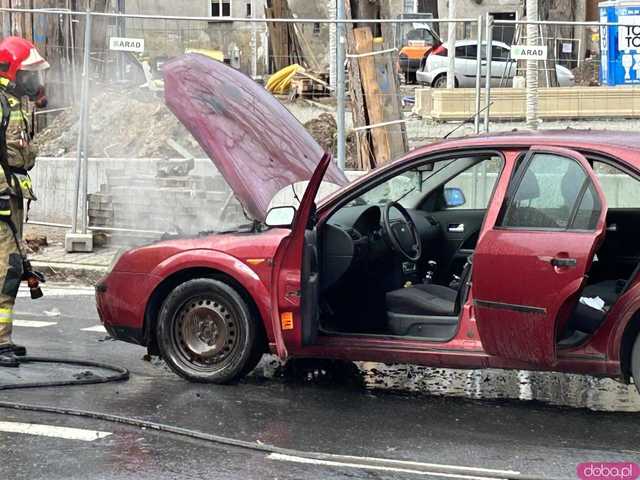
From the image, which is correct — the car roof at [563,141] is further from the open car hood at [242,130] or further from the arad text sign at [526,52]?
the arad text sign at [526,52]

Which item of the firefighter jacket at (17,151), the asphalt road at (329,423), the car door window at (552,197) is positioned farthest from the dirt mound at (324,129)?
the car door window at (552,197)

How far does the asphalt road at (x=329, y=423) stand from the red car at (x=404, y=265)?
0.31m

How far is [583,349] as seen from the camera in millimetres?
5727

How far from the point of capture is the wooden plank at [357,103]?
1255 centimetres

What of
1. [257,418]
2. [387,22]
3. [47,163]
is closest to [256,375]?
[257,418]

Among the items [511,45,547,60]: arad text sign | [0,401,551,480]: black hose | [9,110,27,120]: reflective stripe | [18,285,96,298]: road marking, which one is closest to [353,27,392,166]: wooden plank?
[511,45,547,60]: arad text sign

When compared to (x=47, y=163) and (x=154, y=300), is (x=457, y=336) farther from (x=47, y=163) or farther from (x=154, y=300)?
(x=47, y=163)

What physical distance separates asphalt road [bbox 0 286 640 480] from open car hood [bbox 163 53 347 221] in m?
1.24

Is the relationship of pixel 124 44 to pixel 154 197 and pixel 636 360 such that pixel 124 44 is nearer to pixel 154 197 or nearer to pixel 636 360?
pixel 154 197

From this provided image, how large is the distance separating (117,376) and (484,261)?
8.14ft

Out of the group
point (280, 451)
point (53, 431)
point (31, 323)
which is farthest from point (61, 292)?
point (280, 451)

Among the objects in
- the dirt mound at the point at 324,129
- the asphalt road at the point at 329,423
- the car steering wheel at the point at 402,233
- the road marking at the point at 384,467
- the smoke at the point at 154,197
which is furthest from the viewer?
the dirt mound at the point at 324,129

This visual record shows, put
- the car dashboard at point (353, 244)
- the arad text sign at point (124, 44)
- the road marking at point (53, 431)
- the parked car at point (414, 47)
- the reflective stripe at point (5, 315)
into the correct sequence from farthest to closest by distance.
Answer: the parked car at point (414, 47)
the arad text sign at point (124, 44)
the reflective stripe at point (5, 315)
the car dashboard at point (353, 244)
the road marking at point (53, 431)

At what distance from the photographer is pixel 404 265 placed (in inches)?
274
